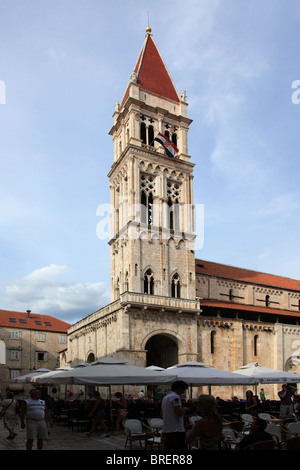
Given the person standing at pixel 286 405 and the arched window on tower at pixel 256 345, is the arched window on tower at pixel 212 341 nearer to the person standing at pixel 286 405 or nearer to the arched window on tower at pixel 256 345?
the arched window on tower at pixel 256 345

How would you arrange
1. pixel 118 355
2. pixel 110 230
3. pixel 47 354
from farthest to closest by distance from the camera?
pixel 47 354 → pixel 110 230 → pixel 118 355

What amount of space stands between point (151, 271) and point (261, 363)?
38.8ft

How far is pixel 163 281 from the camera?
3334 cm

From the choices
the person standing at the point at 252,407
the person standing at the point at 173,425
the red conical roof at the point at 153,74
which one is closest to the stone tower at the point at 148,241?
the red conical roof at the point at 153,74

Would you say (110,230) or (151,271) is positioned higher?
(110,230)

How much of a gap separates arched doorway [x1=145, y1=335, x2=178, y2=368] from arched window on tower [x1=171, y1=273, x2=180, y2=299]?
3302 millimetres

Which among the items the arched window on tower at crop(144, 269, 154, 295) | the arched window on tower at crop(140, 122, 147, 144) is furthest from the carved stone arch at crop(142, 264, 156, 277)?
the arched window on tower at crop(140, 122, 147, 144)

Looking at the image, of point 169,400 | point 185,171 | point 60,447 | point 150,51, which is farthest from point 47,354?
point 169,400

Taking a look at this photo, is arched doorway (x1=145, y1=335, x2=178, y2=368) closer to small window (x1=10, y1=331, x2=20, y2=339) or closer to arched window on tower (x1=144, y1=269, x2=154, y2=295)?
arched window on tower (x1=144, y1=269, x2=154, y2=295)

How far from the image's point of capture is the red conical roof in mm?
40125

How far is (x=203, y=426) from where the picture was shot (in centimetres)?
676

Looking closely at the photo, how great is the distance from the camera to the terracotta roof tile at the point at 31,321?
52.6 meters
